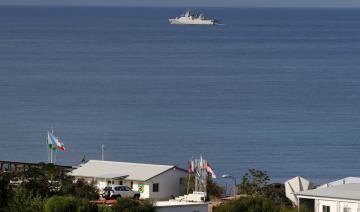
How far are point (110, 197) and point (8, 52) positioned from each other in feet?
495

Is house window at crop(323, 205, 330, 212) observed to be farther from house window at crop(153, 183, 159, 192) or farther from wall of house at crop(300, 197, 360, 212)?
house window at crop(153, 183, 159, 192)

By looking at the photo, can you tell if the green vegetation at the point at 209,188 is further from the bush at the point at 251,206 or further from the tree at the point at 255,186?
the bush at the point at 251,206

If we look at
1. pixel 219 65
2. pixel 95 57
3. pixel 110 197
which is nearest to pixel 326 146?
pixel 110 197

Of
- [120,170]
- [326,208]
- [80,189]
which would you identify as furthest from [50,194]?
[120,170]

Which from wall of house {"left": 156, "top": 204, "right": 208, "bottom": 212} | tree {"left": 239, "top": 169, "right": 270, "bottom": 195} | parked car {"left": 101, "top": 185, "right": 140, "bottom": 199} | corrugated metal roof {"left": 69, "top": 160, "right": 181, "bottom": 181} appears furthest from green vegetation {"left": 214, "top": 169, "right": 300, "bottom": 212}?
parked car {"left": 101, "top": 185, "right": 140, "bottom": 199}

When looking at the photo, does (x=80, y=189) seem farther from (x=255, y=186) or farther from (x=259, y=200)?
(x=255, y=186)

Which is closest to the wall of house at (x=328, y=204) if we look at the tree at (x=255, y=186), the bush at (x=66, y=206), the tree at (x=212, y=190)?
the bush at (x=66, y=206)

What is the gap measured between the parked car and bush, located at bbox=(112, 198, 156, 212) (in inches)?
264

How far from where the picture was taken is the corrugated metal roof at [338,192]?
138ft

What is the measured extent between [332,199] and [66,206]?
8373mm

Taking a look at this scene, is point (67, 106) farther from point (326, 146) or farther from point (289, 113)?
point (326, 146)

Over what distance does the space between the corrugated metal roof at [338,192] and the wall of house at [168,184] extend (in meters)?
8.80

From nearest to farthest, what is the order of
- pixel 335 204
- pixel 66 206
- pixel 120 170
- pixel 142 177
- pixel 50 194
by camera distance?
1. pixel 66 206
2. pixel 335 204
3. pixel 50 194
4. pixel 142 177
5. pixel 120 170

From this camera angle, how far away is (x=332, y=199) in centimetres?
4209
